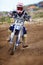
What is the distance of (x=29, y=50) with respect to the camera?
2.12 m

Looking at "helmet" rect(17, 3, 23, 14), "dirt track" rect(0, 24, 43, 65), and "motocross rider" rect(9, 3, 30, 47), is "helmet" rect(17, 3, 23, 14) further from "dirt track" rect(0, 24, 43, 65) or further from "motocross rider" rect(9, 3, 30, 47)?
"dirt track" rect(0, 24, 43, 65)

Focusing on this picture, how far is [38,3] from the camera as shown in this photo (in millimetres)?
2182

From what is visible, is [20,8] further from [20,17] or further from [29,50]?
[29,50]

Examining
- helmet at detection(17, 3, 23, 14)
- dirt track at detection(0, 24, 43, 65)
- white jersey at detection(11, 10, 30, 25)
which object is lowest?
dirt track at detection(0, 24, 43, 65)

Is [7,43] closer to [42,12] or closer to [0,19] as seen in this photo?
[0,19]

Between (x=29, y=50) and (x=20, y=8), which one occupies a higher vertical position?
(x=20, y=8)

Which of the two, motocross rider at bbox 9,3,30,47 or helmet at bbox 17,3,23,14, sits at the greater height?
helmet at bbox 17,3,23,14

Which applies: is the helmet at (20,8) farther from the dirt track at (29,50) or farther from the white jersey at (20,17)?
the dirt track at (29,50)

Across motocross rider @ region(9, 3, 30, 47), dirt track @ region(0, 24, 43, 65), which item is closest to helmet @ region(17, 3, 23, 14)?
motocross rider @ region(9, 3, 30, 47)

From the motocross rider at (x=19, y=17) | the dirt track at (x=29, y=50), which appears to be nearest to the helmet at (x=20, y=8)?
the motocross rider at (x=19, y=17)

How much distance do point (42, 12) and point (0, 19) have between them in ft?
1.31

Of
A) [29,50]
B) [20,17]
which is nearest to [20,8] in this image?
[20,17]

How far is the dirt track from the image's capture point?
2047 mm

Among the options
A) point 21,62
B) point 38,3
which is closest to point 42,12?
point 38,3
